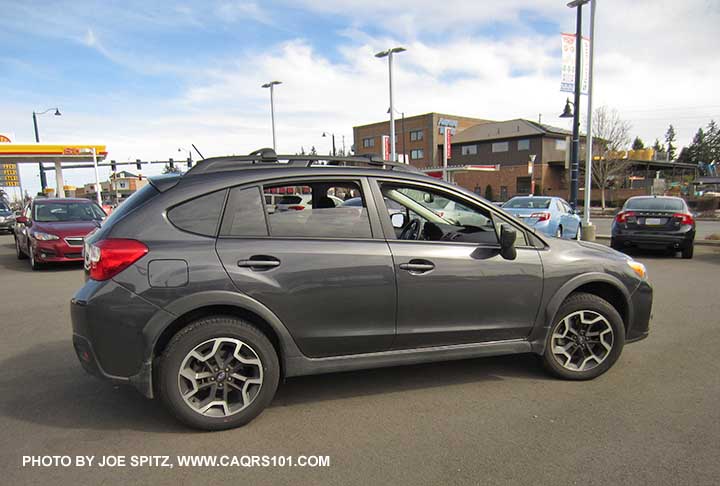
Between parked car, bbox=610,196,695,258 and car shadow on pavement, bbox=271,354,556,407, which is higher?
parked car, bbox=610,196,695,258

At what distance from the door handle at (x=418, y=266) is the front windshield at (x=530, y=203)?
10.0m

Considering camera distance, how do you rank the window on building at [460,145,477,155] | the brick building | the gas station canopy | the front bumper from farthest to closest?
the brick building
the window on building at [460,145,477,155]
the gas station canopy
the front bumper

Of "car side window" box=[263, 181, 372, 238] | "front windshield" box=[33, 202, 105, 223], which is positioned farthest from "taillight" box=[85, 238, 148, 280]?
"front windshield" box=[33, 202, 105, 223]

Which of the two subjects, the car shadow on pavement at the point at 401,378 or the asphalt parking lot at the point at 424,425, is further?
the car shadow on pavement at the point at 401,378

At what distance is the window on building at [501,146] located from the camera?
5406 cm

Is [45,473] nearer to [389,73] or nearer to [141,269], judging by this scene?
[141,269]

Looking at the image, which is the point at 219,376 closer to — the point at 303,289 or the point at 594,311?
the point at 303,289

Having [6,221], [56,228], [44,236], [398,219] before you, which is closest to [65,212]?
[56,228]

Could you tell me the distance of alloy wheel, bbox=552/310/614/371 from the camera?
153 inches

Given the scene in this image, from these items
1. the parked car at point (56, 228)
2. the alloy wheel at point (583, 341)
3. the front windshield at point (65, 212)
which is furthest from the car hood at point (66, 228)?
the alloy wheel at point (583, 341)

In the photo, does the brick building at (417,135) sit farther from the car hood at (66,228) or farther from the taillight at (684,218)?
the car hood at (66,228)

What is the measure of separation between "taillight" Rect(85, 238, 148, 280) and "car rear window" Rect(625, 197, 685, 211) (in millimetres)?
11348

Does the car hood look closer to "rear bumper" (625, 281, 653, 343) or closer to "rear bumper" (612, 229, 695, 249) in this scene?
"rear bumper" (625, 281, 653, 343)

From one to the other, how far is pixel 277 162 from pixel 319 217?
59 cm
